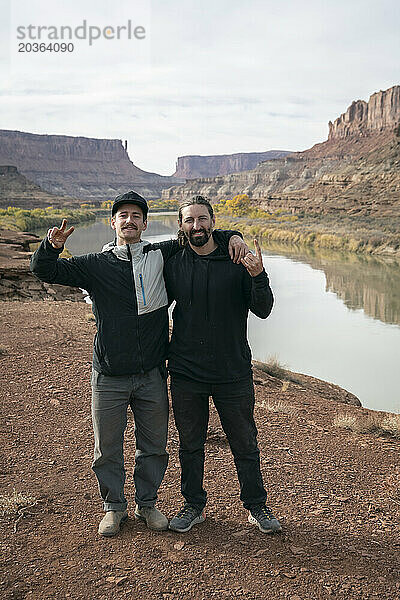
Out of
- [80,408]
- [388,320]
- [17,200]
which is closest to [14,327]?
[80,408]

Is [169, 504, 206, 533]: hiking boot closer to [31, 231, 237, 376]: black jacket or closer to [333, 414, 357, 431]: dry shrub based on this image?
[31, 231, 237, 376]: black jacket

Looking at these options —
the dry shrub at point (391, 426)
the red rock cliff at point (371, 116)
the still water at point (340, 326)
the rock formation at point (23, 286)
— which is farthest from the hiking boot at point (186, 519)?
the red rock cliff at point (371, 116)

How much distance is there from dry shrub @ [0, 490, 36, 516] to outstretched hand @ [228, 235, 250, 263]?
1842 mm

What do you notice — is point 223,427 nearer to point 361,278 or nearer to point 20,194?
point 361,278

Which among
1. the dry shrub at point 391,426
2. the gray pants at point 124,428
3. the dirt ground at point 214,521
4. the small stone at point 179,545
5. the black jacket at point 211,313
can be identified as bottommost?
the dry shrub at point 391,426

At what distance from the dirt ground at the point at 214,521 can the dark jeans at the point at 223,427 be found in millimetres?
255

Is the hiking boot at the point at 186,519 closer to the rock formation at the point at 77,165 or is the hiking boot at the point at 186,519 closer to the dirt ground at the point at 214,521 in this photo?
the dirt ground at the point at 214,521

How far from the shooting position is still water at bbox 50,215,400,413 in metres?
10.1

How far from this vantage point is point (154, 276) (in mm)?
2961

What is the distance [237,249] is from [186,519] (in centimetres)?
146

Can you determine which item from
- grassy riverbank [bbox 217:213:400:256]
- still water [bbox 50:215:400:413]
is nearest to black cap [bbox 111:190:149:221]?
still water [bbox 50:215:400:413]

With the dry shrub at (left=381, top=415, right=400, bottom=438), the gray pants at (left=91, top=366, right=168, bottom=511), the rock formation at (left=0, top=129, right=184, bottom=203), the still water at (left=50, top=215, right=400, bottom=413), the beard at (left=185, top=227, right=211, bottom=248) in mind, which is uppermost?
the rock formation at (left=0, top=129, right=184, bottom=203)

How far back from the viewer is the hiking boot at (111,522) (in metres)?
2.96

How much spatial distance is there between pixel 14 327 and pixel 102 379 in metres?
6.34
